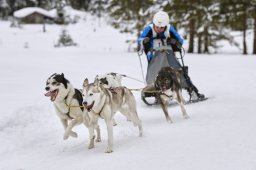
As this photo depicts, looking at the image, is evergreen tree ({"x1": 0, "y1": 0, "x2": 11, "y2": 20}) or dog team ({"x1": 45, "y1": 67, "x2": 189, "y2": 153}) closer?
dog team ({"x1": 45, "y1": 67, "x2": 189, "y2": 153})

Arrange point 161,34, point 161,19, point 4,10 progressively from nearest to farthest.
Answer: point 161,19, point 161,34, point 4,10

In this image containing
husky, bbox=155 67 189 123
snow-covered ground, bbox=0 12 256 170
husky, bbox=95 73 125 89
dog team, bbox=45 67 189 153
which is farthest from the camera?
husky, bbox=155 67 189 123

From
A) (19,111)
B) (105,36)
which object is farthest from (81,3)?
(19,111)

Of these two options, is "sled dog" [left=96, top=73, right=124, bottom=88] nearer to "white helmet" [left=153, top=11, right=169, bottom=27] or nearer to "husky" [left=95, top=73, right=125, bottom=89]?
"husky" [left=95, top=73, right=125, bottom=89]

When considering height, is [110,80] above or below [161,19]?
below

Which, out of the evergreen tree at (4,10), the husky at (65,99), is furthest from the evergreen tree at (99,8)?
the husky at (65,99)

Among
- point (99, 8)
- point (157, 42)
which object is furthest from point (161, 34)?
point (99, 8)

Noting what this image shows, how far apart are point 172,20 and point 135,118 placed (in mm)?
21089

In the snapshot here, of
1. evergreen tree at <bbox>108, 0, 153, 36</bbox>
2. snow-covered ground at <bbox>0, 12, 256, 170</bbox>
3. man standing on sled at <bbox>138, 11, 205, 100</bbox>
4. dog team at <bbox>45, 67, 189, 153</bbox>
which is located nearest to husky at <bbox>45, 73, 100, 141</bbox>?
dog team at <bbox>45, 67, 189, 153</bbox>

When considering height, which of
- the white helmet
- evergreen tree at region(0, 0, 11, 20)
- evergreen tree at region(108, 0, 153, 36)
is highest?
evergreen tree at region(0, 0, 11, 20)

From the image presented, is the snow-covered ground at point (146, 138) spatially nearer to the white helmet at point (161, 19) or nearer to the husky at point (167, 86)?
the husky at point (167, 86)

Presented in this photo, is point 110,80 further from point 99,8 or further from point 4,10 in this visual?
point 4,10

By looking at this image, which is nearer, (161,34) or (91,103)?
(91,103)

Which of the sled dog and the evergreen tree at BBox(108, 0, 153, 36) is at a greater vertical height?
the evergreen tree at BBox(108, 0, 153, 36)
